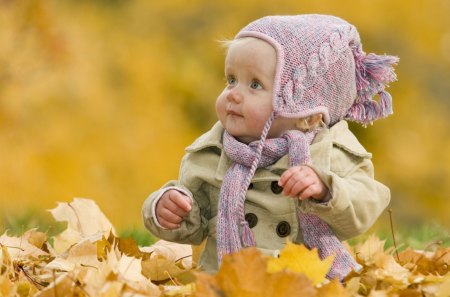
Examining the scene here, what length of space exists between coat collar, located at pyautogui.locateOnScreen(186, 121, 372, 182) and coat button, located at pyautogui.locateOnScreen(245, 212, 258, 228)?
0.10 m

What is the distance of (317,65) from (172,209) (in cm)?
55

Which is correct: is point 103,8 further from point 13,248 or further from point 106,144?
point 13,248

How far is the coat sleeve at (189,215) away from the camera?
256cm

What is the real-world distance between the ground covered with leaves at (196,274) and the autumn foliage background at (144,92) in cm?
391

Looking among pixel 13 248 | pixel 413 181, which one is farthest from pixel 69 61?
pixel 13 248

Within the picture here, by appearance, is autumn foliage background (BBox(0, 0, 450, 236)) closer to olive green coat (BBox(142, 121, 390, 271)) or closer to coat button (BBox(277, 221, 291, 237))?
olive green coat (BBox(142, 121, 390, 271))

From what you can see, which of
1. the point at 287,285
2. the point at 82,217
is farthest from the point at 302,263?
the point at 82,217

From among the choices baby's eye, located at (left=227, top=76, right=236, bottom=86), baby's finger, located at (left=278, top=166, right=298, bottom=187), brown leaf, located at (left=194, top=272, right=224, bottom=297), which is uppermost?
baby's eye, located at (left=227, top=76, right=236, bottom=86)

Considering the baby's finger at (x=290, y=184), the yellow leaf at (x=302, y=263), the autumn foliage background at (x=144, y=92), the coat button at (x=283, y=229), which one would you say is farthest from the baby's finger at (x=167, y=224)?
the autumn foliage background at (x=144, y=92)

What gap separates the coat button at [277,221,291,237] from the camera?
2.49 m

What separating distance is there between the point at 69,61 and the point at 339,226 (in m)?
5.59

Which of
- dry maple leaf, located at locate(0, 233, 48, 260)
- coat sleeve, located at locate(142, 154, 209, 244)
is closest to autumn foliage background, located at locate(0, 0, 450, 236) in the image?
dry maple leaf, located at locate(0, 233, 48, 260)

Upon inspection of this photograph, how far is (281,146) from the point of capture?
8.13 feet

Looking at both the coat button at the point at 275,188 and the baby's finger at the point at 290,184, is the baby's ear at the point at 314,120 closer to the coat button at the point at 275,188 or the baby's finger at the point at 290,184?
the coat button at the point at 275,188
